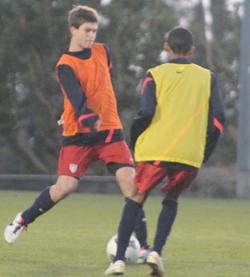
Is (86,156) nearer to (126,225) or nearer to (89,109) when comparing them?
(89,109)

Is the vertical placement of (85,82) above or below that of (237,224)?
above

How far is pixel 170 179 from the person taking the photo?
7742mm

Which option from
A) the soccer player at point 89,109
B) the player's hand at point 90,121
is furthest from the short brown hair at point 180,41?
the soccer player at point 89,109

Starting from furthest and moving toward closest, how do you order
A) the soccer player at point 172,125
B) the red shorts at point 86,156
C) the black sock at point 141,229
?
the black sock at point 141,229
the red shorts at point 86,156
the soccer player at point 172,125

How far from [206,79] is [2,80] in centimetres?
1844

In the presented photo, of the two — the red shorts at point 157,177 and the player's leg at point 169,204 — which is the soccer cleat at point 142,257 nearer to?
the player's leg at point 169,204

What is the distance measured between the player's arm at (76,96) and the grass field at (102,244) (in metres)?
1.10

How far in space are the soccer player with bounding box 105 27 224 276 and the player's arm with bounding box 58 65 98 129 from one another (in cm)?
42

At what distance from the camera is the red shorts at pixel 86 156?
839 cm

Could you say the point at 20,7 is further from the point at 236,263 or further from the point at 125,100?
the point at 236,263

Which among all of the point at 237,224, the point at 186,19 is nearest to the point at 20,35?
the point at 186,19

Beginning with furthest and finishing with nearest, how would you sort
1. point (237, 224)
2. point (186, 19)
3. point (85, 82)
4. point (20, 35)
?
point (186, 19) → point (20, 35) → point (237, 224) → point (85, 82)

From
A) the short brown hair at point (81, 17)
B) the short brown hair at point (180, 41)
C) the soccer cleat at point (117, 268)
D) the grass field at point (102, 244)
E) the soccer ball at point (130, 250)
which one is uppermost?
the short brown hair at point (81, 17)

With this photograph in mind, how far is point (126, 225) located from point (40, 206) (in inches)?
44.0
